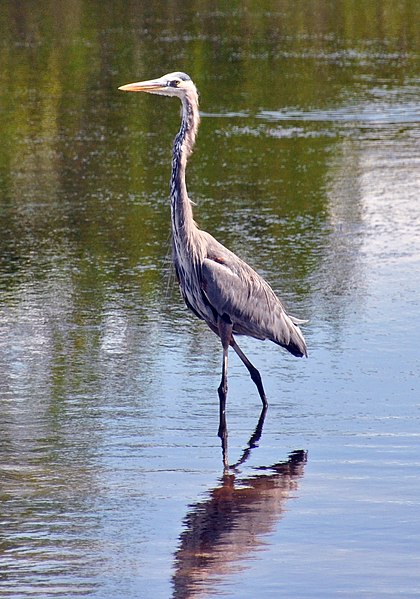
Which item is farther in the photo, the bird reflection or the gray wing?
the gray wing

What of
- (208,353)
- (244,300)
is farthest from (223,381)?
(208,353)

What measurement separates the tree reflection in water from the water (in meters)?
0.01

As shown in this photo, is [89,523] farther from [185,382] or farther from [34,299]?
[34,299]

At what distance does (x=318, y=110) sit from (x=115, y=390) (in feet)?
34.3

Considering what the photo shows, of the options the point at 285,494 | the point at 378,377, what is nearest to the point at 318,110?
the point at 378,377

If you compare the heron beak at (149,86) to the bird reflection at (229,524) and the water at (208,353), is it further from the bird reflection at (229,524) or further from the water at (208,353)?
the bird reflection at (229,524)

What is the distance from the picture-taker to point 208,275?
7.39 metres

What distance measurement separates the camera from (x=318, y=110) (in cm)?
1745

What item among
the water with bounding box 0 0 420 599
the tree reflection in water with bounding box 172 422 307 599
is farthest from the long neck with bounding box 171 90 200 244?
the tree reflection in water with bounding box 172 422 307 599

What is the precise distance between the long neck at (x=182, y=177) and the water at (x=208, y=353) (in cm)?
98

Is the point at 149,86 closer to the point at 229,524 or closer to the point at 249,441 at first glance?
the point at 249,441

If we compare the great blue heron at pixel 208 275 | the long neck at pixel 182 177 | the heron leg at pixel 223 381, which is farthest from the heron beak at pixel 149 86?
the heron leg at pixel 223 381

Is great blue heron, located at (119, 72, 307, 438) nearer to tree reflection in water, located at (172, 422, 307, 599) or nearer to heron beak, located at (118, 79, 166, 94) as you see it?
heron beak, located at (118, 79, 166, 94)

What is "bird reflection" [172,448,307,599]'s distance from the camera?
17.2 ft
